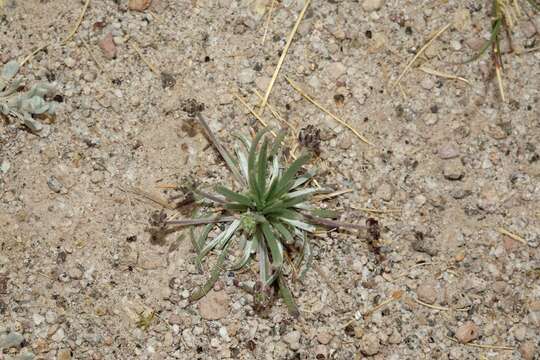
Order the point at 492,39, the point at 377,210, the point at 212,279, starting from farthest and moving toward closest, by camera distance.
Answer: the point at 492,39 → the point at 377,210 → the point at 212,279

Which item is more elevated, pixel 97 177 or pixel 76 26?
pixel 76 26

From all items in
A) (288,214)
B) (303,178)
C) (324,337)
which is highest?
(303,178)

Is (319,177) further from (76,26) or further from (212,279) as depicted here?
(76,26)

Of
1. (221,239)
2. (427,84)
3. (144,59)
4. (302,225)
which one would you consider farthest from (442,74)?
(144,59)

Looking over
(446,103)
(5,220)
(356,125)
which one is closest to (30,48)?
(5,220)

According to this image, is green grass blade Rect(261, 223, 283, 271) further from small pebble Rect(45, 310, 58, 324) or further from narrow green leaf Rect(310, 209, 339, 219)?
small pebble Rect(45, 310, 58, 324)

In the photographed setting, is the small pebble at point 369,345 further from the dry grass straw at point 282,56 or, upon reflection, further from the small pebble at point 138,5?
the small pebble at point 138,5
